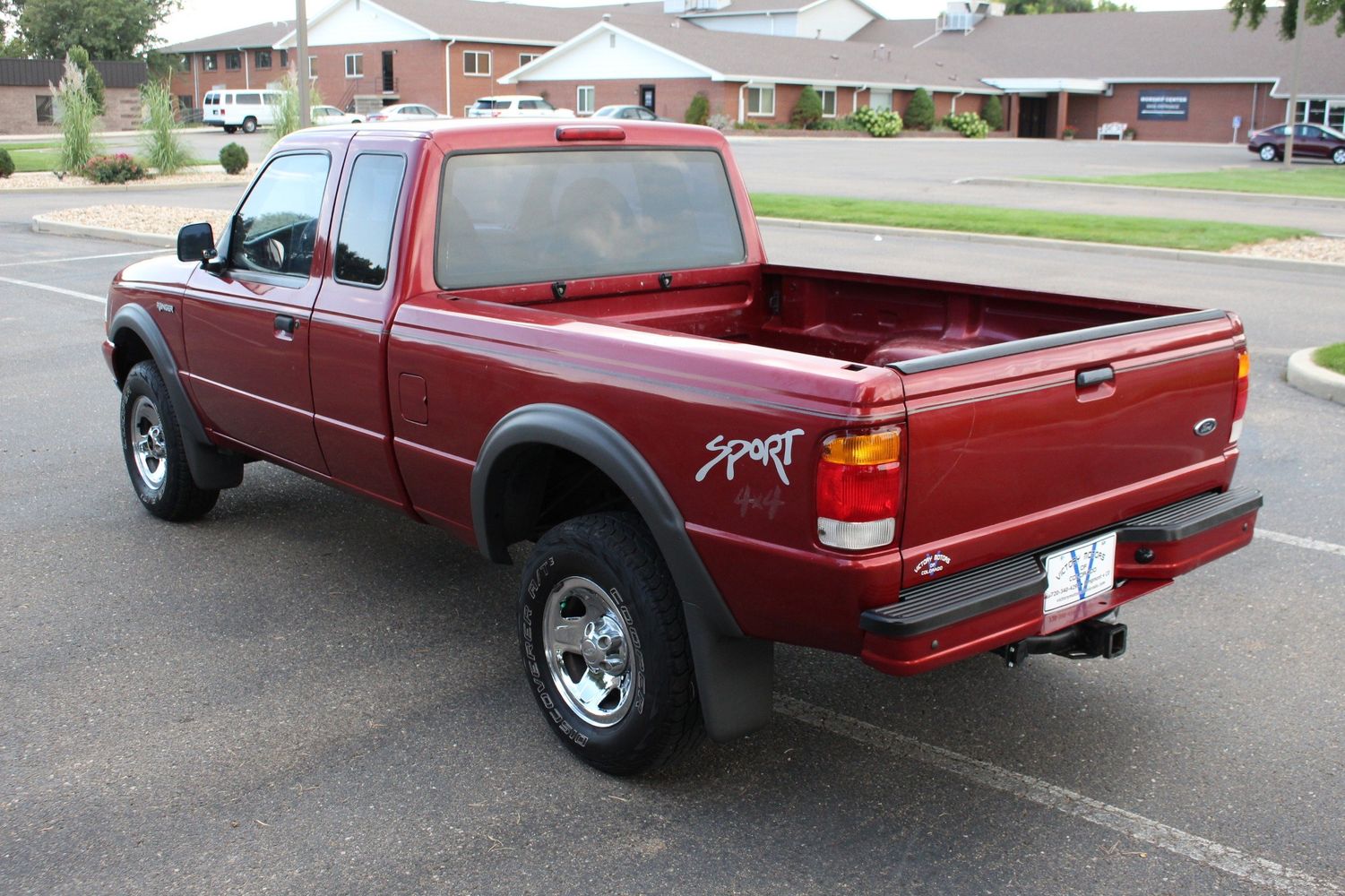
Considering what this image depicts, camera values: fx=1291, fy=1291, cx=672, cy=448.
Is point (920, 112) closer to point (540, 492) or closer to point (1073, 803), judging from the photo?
point (540, 492)

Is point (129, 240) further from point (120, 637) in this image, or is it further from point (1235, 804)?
point (1235, 804)

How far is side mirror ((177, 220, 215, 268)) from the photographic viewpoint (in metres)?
5.55

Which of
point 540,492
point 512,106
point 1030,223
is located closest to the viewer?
point 540,492

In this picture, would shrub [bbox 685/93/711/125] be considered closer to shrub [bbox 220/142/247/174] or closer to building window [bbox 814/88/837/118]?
building window [bbox 814/88/837/118]

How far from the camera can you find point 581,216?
16.4ft

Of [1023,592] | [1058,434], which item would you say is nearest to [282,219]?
[1058,434]

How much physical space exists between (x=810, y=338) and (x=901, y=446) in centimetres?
247

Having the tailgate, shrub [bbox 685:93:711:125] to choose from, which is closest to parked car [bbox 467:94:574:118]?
shrub [bbox 685:93:711:125]

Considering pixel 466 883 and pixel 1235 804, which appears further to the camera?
pixel 1235 804

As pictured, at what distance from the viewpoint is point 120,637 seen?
4996 mm

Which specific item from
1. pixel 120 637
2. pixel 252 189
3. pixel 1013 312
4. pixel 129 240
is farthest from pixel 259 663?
pixel 129 240

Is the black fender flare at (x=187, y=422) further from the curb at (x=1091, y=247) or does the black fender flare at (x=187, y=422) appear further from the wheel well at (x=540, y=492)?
the curb at (x=1091, y=247)

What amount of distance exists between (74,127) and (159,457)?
89.3 ft

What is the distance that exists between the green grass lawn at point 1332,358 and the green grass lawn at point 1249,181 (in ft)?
59.1
